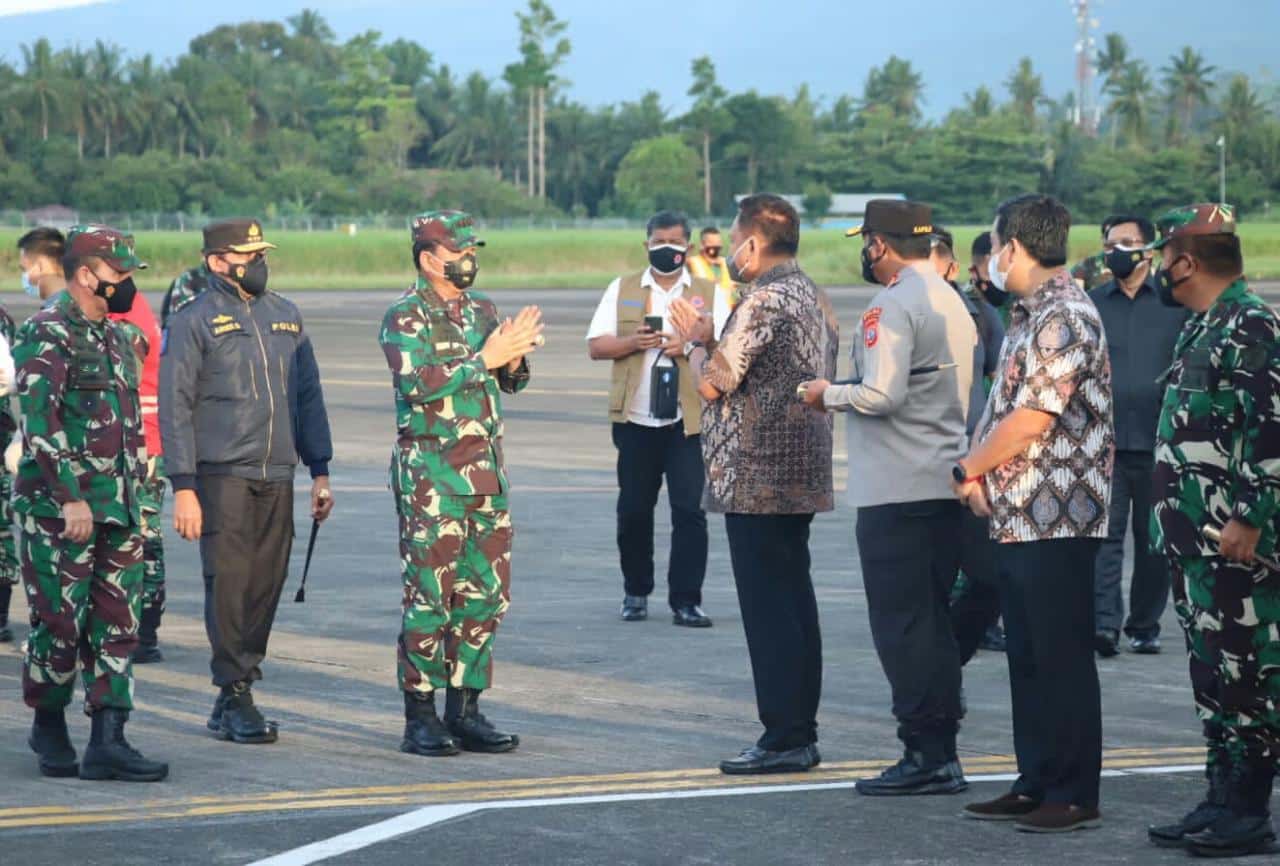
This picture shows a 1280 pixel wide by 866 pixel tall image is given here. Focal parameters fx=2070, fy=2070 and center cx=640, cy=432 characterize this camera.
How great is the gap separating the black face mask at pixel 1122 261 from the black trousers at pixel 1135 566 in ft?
3.22

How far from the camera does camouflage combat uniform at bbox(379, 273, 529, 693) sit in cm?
816

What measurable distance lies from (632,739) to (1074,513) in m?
2.31

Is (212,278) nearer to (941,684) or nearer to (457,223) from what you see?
(457,223)

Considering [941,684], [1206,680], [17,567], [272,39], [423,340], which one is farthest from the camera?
[272,39]

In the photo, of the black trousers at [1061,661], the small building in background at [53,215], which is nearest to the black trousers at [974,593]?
the black trousers at [1061,661]

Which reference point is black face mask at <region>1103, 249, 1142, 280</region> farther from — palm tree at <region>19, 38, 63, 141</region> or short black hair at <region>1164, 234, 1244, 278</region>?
palm tree at <region>19, 38, 63, 141</region>

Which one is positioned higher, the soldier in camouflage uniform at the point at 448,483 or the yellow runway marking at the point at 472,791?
the soldier in camouflage uniform at the point at 448,483

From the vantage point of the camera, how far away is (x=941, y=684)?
748cm

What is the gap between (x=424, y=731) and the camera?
323 inches

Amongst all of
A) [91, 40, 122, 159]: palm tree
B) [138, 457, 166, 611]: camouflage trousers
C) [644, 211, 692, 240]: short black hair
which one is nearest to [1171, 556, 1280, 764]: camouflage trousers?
[644, 211, 692, 240]: short black hair

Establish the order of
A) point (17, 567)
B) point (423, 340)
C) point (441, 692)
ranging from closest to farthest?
point (423, 340), point (441, 692), point (17, 567)

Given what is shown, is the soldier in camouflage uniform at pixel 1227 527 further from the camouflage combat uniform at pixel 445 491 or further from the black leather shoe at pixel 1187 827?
the camouflage combat uniform at pixel 445 491

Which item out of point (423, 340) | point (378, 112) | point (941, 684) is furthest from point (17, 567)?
point (378, 112)

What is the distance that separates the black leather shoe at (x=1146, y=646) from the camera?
34.0ft
